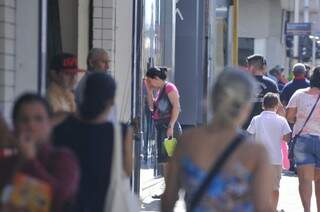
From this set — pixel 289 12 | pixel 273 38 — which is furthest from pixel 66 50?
pixel 289 12

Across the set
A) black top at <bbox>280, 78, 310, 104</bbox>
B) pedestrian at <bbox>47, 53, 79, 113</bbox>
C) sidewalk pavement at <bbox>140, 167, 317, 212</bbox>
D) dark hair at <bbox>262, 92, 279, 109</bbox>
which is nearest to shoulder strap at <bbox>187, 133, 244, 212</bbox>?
pedestrian at <bbox>47, 53, 79, 113</bbox>

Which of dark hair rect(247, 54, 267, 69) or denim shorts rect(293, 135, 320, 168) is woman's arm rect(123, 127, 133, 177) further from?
dark hair rect(247, 54, 267, 69)

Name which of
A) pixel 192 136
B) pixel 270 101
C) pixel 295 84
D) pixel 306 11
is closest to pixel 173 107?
pixel 295 84

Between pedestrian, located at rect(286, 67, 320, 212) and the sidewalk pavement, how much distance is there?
5.32 feet

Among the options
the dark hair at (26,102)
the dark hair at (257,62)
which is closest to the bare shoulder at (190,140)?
the dark hair at (26,102)

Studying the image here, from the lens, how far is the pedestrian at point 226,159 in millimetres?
5004

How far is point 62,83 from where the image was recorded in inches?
282

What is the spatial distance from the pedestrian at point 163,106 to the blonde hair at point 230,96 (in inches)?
282

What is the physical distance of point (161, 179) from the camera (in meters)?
14.7

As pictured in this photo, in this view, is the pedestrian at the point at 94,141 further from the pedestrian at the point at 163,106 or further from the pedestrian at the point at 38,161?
the pedestrian at the point at 163,106

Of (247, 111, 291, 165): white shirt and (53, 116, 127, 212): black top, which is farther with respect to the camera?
(247, 111, 291, 165): white shirt

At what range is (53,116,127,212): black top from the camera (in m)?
5.62

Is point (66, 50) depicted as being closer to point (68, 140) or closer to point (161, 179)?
point (161, 179)

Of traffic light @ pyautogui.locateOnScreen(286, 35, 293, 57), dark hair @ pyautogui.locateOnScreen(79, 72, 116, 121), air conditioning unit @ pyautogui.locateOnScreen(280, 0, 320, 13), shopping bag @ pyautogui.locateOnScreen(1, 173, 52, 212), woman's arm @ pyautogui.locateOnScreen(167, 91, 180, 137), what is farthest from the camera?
air conditioning unit @ pyautogui.locateOnScreen(280, 0, 320, 13)
